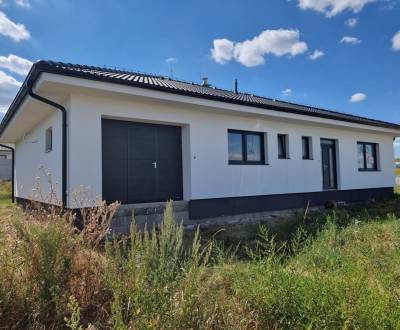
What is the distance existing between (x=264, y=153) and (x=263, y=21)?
5.14 m

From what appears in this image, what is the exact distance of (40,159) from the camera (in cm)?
1005

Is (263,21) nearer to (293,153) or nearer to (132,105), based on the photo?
(293,153)

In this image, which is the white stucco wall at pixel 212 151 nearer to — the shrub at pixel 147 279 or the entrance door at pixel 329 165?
the entrance door at pixel 329 165

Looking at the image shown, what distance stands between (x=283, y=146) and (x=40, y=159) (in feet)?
27.5

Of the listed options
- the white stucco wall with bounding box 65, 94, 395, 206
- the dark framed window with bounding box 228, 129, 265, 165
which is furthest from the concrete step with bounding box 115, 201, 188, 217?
the dark framed window with bounding box 228, 129, 265, 165

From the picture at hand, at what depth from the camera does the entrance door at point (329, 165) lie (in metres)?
12.7

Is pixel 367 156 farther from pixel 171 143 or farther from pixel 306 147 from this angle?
pixel 171 143

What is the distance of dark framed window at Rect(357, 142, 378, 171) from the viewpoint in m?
14.3

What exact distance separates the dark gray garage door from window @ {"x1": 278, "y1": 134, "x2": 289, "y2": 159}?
410 cm

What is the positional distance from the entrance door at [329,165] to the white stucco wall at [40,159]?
10.0 m

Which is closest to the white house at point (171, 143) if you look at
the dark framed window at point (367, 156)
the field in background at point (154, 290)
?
the dark framed window at point (367, 156)

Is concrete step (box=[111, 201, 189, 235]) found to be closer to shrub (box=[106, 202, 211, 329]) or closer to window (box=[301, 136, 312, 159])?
shrub (box=[106, 202, 211, 329])

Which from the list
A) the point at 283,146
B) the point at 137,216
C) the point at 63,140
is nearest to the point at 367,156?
the point at 283,146

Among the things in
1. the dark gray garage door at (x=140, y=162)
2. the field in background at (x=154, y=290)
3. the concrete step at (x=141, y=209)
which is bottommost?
the field in background at (x=154, y=290)
